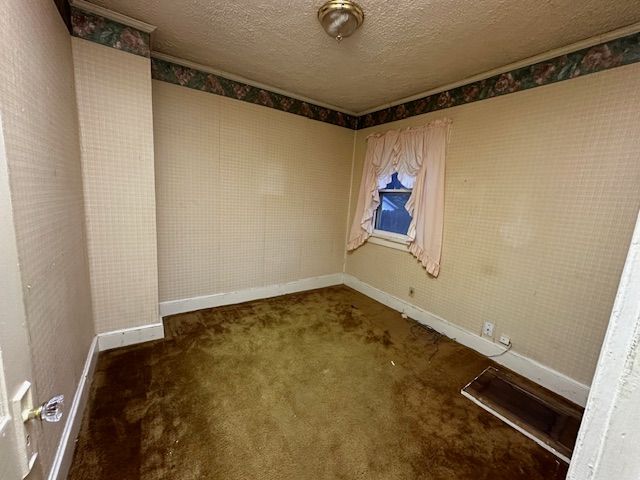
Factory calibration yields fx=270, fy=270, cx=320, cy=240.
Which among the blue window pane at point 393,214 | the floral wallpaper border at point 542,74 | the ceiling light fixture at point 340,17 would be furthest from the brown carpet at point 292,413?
the ceiling light fixture at point 340,17

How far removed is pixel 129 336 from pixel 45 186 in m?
1.41

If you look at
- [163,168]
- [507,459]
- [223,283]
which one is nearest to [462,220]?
[507,459]

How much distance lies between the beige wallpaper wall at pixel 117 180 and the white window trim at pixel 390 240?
2.31 meters

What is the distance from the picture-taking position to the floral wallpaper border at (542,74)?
5.27ft

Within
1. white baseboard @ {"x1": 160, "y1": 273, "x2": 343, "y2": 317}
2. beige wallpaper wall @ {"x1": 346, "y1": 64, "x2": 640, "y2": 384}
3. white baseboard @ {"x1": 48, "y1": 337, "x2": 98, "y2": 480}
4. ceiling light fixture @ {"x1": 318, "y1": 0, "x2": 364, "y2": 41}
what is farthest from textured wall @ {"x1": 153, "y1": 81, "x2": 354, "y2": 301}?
beige wallpaper wall @ {"x1": 346, "y1": 64, "x2": 640, "y2": 384}

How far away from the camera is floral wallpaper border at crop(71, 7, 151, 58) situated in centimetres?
171

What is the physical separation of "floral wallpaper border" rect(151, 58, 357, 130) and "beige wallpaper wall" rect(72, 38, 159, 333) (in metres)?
0.41

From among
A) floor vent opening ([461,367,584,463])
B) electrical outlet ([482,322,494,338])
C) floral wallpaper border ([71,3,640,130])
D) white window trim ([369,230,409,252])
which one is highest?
floral wallpaper border ([71,3,640,130])

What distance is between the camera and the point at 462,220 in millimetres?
2410

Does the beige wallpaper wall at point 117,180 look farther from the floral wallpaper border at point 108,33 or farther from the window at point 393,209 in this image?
the window at point 393,209

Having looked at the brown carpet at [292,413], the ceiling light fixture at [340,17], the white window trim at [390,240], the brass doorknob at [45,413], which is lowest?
the brown carpet at [292,413]

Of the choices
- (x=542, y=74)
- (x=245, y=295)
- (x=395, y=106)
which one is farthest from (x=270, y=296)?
(x=542, y=74)

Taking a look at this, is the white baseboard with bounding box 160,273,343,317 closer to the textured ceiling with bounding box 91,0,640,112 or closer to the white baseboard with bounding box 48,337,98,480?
the white baseboard with bounding box 48,337,98,480

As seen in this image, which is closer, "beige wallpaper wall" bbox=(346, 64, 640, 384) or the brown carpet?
the brown carpet
